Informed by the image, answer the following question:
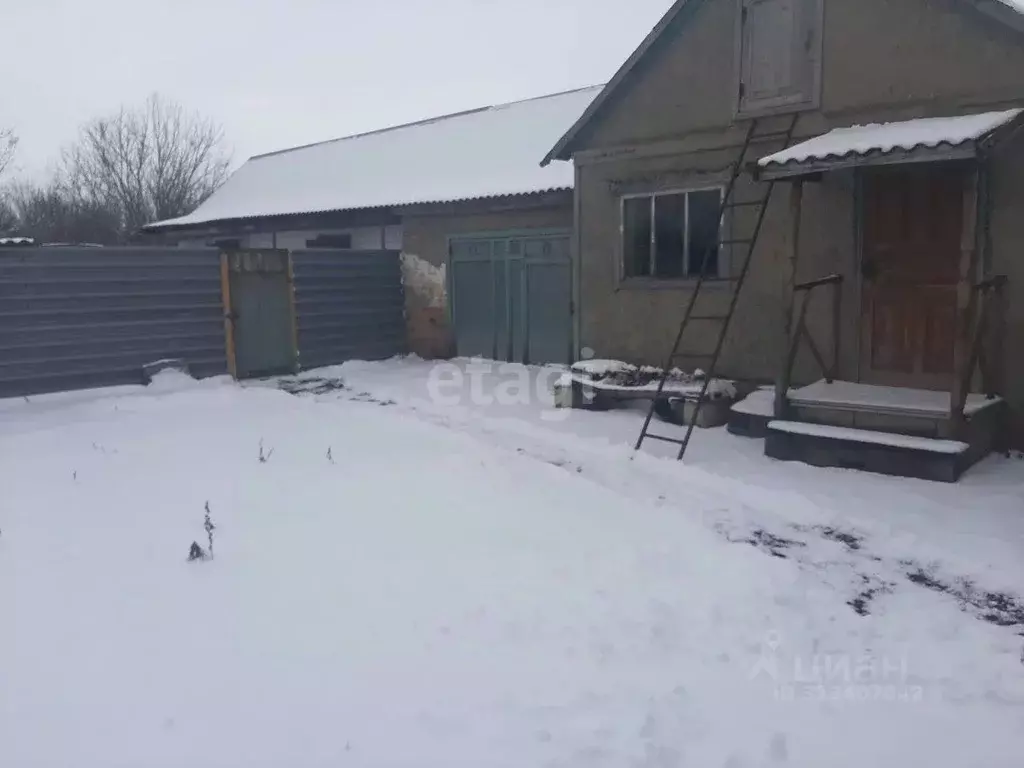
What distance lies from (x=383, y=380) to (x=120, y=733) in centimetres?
857

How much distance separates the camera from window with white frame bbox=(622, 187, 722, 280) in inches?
332

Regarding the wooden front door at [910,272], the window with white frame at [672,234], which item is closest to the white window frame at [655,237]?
the window with white frame at [672,234]

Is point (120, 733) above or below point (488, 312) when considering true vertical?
below

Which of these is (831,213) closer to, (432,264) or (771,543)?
(771,543)

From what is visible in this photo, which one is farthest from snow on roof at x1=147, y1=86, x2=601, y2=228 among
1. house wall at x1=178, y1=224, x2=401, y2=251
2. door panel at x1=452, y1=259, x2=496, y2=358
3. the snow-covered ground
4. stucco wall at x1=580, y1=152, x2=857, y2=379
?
the snow-covered ground

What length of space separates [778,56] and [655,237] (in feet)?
7.39

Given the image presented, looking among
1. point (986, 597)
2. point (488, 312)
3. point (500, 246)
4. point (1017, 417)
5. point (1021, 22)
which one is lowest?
point (986, 597)

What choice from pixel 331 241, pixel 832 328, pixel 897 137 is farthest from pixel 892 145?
pixel 331 241

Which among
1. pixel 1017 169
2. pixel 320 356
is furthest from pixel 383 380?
pixel 1017 169

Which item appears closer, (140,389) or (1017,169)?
(1017,169)

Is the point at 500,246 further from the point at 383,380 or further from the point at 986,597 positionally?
the point at 986,597

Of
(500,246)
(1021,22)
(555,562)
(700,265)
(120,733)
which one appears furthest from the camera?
(500,246)

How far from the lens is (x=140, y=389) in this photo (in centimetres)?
1014

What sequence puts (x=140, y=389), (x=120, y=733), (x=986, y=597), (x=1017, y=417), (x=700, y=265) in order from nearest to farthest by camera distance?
(x=120, y=733) < (x=986, y=597) < (x=1017, y=417) < (x=700, y=265) < (x=140, y=389)
